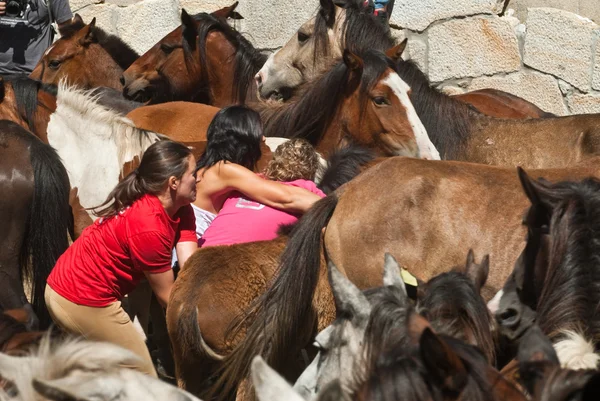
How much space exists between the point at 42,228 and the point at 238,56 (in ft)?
9.38

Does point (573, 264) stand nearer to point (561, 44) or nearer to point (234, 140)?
point (234, 140)

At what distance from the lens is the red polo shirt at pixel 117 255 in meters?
4.51

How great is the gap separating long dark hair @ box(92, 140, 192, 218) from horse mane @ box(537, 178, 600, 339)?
5.48 ft

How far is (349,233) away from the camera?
15.0 ft

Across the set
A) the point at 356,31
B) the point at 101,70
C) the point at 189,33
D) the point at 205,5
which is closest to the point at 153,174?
the point at 356,31

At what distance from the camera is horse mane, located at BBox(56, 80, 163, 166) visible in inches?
231

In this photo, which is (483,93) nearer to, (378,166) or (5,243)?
(378,166)

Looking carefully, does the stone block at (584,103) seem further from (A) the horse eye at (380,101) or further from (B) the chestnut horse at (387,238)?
(B) the chestnut horse at (387,238)

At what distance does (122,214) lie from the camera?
15.1ft

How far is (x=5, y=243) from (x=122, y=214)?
41.5 inches

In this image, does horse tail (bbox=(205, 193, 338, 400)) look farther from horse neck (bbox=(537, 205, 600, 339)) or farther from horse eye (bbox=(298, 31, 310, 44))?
horse eye (bbox=(298, 31, 310, 44))

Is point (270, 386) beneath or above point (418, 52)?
above

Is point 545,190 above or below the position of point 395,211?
above

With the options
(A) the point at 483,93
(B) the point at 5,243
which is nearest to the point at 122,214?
(B) the point at 5,243
